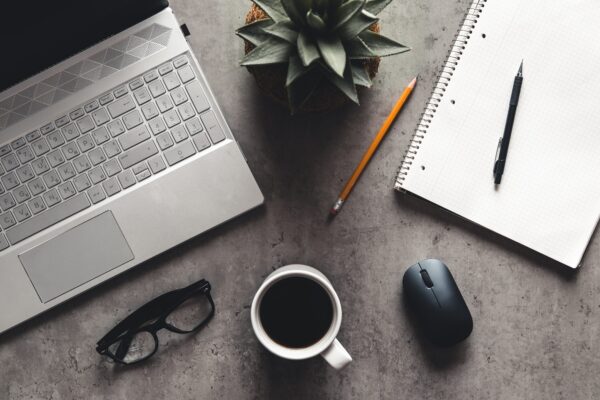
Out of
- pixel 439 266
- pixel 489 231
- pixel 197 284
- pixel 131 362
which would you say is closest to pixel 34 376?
pixel 131 362

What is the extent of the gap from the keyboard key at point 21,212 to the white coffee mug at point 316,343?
384 millimetres

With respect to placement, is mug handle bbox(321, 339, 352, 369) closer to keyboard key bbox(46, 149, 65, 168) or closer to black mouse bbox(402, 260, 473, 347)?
black mouse bbox(402, 260, 473, 347)

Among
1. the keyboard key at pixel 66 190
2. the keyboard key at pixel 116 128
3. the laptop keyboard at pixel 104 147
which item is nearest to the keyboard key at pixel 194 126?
the laptop keyboard at pixel 104 147

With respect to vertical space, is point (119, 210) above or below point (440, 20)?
below

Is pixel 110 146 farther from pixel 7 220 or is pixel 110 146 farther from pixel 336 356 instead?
pixel 336 356

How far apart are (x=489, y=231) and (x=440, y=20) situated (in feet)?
1.20

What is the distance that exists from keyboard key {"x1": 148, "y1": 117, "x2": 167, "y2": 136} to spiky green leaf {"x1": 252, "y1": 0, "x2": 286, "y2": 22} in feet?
0.82

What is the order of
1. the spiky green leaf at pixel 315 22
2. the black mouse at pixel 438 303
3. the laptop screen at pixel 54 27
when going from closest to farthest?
the spiky green leaf at pixel 315 22
the laptop screen at pixel 54 27
the black mouse at pixel 438 303

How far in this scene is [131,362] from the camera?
901 mm

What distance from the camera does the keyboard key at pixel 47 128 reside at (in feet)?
2.72

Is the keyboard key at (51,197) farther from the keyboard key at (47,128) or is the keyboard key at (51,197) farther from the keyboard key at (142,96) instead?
the keyboard key at (142,96)

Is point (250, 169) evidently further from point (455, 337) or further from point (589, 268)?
point (589, 268)

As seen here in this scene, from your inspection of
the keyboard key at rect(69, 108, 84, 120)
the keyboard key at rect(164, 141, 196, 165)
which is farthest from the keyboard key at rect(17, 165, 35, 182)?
the keyboard key at rect(164, 141, 196, 165)

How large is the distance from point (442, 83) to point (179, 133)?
433 millimetres
